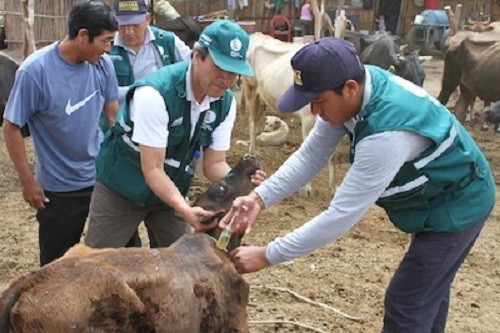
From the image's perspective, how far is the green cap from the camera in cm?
305

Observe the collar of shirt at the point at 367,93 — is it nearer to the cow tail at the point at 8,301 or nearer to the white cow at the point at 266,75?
the cow tail at the point at 8,301

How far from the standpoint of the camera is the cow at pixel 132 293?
167cm

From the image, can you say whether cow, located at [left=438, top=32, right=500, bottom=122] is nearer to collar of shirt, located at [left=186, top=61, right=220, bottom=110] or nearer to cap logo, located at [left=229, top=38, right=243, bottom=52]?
collar of shirt, located at [left=186, top=61, right=220, bottom=110]

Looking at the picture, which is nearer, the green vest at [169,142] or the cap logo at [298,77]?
the cap logo at [298,77]

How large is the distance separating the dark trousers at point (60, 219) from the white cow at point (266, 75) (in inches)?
192

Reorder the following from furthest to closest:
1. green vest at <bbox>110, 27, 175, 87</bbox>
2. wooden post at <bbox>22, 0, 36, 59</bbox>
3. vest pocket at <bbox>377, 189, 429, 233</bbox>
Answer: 1. wooden post at <bbox>22, 0, 36, 59</bbox>
2. green vest at <bbox>110, 27, 175, 87</bbox>
3. vest pocket at <bbox>377, 189, 429, 233</bbox>

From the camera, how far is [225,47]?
3057mm

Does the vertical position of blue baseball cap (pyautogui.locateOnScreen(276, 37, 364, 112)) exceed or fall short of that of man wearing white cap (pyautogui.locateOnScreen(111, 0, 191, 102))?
it exceeds it

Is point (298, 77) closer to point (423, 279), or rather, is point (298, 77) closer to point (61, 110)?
point (423, 279)

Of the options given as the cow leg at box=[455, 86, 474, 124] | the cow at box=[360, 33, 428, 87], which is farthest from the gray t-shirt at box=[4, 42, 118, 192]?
the cow leg at box=[455, 86, 474, 124]

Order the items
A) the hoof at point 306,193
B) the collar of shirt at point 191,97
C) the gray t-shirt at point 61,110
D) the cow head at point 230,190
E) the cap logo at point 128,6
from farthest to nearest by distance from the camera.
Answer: the hoof at point 306,193, the cap logo at point 128,6, the gray t-shirt at point 61,110, the collar of shirt at point 191,97, the cow head at point 230,190

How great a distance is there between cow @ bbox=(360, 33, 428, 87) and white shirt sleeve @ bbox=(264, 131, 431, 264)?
338 inches

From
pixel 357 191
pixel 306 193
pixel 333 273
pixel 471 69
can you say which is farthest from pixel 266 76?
pixel 357 191

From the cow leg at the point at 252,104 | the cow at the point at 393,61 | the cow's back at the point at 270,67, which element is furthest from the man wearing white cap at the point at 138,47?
the cow at the point at 393,61
